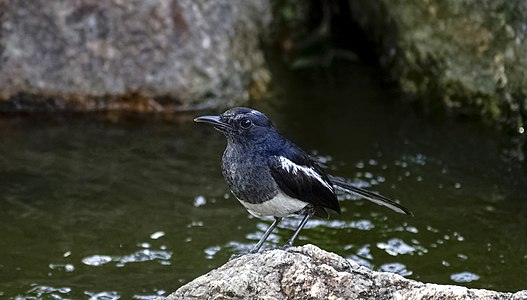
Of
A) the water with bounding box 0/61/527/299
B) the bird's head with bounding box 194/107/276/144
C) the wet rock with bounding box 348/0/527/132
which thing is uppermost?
the wet rock with bounding box 348/0/527/132

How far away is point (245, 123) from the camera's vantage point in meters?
4.77

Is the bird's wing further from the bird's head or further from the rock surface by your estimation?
the rock surface

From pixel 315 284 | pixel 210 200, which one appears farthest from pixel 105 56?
pixel 315 284

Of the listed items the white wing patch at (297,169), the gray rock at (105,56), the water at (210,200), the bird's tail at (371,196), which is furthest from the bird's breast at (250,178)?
the gray rock at (105,56)

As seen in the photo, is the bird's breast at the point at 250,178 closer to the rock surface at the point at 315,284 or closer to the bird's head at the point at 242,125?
the bird's head at the point at 242,125

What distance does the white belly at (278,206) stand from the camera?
4.70 m

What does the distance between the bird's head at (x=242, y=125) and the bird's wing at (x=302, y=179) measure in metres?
0.15

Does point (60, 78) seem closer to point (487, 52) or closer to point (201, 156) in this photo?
point (201, 156)

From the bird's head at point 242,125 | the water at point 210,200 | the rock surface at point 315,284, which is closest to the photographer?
the rock surface at point 315,284

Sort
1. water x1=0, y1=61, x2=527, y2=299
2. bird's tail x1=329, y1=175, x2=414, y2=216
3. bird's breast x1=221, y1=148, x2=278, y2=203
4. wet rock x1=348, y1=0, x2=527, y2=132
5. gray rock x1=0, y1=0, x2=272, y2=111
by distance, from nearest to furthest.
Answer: bird's breast x1=221, y1=148, x2=278, y2=203 < bird's tail x1=329, y1=175, x2=414, y2=216 < water x1=0, y1=61, x2=527, y2=299 < wet rock x1=348, y1=0, x2=527, y2=132 < gray rock x1=0, y1=0, x2=272, y2=111

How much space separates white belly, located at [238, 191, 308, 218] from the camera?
4699 mm

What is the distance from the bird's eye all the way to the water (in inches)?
53.8

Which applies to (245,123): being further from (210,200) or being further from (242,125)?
(210,200)

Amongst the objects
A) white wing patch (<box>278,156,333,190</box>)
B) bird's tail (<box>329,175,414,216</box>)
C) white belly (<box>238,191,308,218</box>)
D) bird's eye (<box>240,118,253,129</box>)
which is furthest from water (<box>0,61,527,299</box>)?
bird's eye (<box>240,118,253,129</box>)
